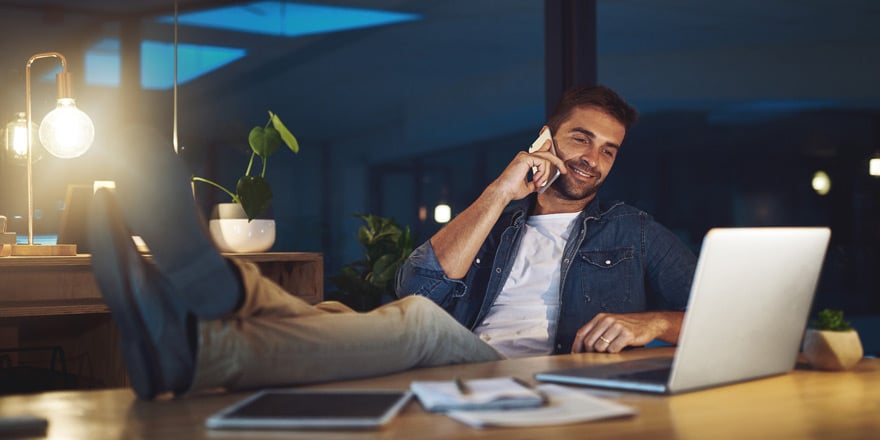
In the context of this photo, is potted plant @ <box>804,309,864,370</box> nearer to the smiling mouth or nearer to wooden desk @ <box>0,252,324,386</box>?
the smiling mouth

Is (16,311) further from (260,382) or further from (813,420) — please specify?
(813,420)

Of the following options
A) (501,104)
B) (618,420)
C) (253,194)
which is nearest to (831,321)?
(618,420)

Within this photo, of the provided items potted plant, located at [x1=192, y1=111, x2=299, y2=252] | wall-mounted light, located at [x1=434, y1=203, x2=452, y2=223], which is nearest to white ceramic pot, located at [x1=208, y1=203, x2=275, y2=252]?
potted plant, located at [x1=192, y1=111, x2=299, y2=252]

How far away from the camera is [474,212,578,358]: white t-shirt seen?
8.14 ft

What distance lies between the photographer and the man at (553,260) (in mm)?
2549

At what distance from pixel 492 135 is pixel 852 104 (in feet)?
5.52

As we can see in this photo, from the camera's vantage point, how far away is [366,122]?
486 cm

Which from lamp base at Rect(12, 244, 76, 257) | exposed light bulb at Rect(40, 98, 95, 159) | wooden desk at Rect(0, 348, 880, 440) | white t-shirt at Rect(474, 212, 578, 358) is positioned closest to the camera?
wooden desk at Rect(0, 348, 880, 440)

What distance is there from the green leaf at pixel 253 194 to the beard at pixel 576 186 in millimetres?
1151

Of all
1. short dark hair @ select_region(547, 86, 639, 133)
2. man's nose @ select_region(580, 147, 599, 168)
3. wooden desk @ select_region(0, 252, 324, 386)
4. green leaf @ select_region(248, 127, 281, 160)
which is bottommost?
wooden desk @ select_region(0, 252, 324, 386)

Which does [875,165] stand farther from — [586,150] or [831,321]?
[831,321]

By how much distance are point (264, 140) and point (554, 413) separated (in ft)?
8.25

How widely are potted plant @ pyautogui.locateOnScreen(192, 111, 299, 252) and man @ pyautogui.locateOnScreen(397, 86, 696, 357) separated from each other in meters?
0.94

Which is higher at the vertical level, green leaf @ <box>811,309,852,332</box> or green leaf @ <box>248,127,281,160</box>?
green leaf @ <box>248,127,281,160</box>
